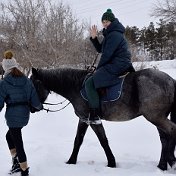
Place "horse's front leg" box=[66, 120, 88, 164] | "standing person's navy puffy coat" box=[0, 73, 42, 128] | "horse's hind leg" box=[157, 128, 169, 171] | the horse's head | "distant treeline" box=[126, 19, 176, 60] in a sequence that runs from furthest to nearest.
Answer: "distant treeline" box=[126, 19, 176, 60] → "horse's front leg" box=[66, 120, 88, 164] → the horse's head → "horse's hind leg" box=[157, 128, 169, 171] → "standing person's navy puffy coat" box=[0, 73, 42, 128]

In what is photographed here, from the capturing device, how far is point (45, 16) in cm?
1864

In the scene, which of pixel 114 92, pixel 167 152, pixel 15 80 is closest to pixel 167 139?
pixel 167 152

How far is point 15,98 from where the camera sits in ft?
17.0

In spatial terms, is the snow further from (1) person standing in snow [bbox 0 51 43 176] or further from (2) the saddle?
(2) the saddle

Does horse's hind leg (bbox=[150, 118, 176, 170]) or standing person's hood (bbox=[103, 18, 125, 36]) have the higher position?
standing person's hood (bbox=[103, 18, 125, 36])

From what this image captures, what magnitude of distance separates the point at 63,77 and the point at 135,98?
1.27m

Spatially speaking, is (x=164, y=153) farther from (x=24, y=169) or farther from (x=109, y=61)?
(x=24, y=169)

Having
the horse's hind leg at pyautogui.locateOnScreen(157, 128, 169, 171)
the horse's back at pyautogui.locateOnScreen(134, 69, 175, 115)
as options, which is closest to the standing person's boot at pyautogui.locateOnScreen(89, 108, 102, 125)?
the horse's back at pyautogui.locateOnScreen(134, 69, 175, 115)

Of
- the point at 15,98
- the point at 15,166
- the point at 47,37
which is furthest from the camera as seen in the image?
the point at 47,37

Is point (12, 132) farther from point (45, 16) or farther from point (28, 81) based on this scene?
point (45, 16)

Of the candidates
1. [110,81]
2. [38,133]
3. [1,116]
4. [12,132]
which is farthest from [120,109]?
[1,116]

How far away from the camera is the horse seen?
538cm

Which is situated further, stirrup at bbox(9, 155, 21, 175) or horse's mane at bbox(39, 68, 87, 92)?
horse's mane at bbox(39, 68, 87, 92)

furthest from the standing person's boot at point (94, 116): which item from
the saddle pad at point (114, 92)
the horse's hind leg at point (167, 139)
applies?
the horse's hind leg at point (167, 139)
